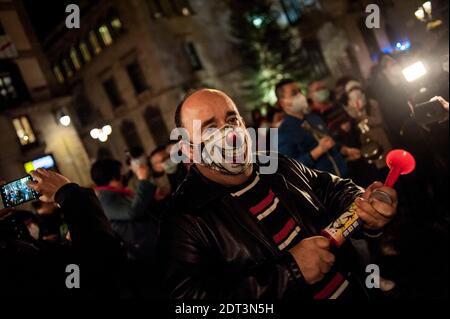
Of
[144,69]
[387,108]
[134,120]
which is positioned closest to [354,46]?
[144,69]

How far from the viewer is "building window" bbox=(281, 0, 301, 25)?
2700 cm

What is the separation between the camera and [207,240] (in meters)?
1.88

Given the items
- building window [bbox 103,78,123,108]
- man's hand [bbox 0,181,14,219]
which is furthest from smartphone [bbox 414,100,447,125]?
building window [bbox 103,78,123,108]

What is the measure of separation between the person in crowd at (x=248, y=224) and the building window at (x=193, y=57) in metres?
22.8

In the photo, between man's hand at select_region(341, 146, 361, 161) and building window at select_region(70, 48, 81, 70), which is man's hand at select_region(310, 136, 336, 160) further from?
building window at select_region(70, 48, 81, 70)

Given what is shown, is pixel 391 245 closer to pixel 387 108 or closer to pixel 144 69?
pixel 387 108

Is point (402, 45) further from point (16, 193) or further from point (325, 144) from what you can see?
point (16, 193)

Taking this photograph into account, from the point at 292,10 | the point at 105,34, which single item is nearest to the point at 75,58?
the point at 105,34

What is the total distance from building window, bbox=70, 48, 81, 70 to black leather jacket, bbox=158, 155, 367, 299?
2848 centimetres

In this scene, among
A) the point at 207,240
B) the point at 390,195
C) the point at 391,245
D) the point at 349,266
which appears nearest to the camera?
the point at 390,195

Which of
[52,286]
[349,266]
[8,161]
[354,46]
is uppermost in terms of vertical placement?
[354,46]

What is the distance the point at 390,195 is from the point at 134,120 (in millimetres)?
24778

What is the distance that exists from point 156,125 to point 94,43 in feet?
26.2

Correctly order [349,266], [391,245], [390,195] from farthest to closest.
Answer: [391,245] < [349,266] < [390,195]
